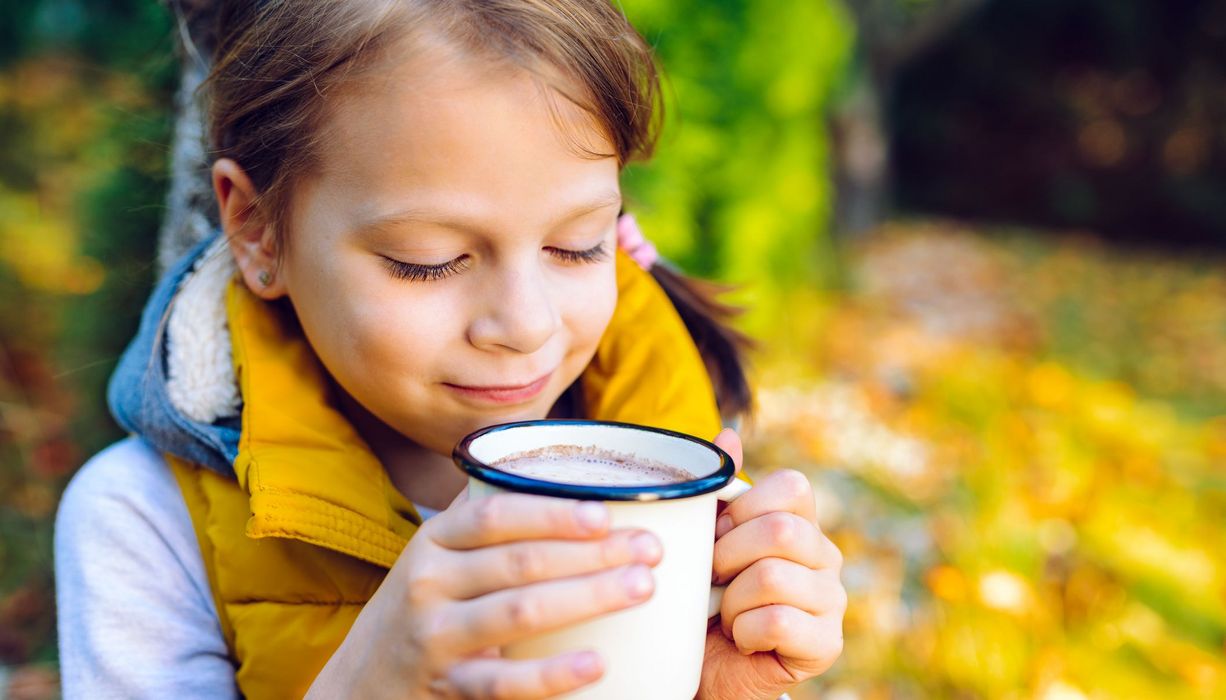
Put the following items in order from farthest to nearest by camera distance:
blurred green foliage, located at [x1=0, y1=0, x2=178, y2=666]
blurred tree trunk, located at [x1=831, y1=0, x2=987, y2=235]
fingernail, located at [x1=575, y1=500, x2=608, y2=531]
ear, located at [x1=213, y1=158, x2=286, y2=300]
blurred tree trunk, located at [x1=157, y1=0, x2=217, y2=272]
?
blurred tree trunk, located at [x1=831, y1=0, x2=987, y2=235]
blurred green foliage, located at [x1=0, y1=0, x2=178, y2=666]
blurred tree trunk, located at [x1=157, y1=0, x2=217, y2=272]
ear, located at [x1=213, y1=158, x2=286, y2=300]
fingernail, located at [x1=575, y1=500, x2=608, y2=531]

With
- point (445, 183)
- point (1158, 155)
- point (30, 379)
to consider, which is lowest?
point (1158, 155)

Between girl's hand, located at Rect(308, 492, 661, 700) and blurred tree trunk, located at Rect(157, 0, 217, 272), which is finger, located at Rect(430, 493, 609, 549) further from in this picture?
blurred tree trunk, located at Rect(157, 0, 217, 272)

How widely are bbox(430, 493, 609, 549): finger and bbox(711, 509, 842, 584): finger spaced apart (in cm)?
24

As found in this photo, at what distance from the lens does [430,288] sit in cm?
126

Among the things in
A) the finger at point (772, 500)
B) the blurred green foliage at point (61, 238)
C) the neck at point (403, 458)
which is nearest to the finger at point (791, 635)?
the finger at point (772, 500)

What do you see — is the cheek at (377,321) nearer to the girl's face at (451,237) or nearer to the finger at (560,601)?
the girl's face at (451,237)

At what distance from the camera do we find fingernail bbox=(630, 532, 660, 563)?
93 cm

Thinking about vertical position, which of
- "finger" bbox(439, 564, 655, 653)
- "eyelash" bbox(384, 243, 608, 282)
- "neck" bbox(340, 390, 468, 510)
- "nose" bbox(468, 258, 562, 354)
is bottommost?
"neck" bbox(340, 390, 468, 510)

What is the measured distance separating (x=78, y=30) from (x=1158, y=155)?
12.2 metres

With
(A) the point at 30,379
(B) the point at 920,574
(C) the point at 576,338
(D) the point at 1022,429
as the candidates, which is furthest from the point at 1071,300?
(C) the point at 576,338

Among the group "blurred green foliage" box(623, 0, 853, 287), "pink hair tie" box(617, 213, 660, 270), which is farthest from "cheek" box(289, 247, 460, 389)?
"blurred green foliage" box(623, 0, 853, 287)

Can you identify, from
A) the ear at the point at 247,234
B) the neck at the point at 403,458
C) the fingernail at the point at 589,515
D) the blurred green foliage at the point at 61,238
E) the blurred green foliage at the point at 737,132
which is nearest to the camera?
the fingernail at the point at 589,515

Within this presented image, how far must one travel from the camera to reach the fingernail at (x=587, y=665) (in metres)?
0.92

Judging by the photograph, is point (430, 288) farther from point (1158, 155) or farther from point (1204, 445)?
point (1158, 155)
